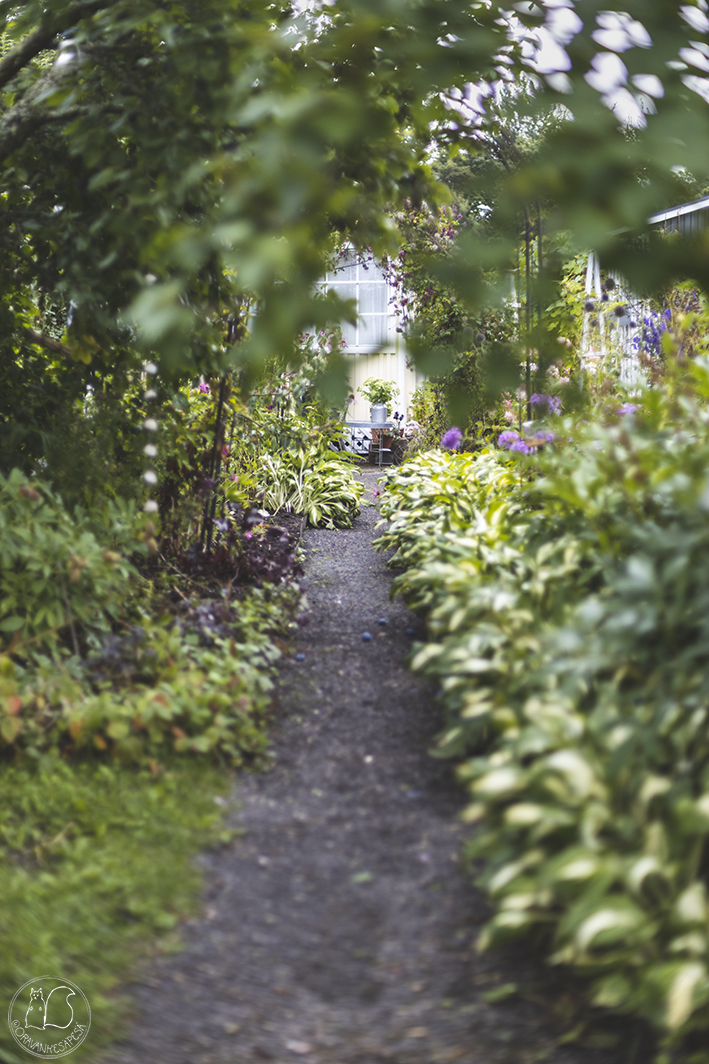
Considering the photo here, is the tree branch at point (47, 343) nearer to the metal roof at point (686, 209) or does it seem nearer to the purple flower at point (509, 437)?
the purple flower at point (509, 437)

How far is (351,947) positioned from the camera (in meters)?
1.79

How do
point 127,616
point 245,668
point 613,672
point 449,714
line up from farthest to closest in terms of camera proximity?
1. point 127,616
2. point 245,668
3. point 449,714
4. point 613,672

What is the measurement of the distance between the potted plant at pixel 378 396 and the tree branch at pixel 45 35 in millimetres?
8175

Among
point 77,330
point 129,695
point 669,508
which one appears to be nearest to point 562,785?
point 669,508

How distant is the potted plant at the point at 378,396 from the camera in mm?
11341

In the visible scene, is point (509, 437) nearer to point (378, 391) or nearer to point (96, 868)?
point (96, 868)

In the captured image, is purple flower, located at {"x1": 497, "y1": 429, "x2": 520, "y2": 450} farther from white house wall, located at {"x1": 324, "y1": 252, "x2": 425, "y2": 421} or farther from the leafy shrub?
white house wall, located at {"x1": 324, "y1": 252, "x2": 425, "y2": 421}

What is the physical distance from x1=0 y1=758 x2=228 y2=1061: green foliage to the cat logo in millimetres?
20

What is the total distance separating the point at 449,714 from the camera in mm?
2521

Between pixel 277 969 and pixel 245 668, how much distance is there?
1.32 metres

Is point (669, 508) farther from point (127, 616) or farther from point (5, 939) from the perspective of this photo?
point (127, 616)

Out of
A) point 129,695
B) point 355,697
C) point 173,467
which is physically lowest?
point 355,697

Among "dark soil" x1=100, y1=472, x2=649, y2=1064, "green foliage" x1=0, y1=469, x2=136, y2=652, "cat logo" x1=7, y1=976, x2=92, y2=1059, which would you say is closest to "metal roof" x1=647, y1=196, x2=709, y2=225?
"green foliage" x1=0, y1=469, x2=136, y2=652

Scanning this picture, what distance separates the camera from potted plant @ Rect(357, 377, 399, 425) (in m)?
11.3
